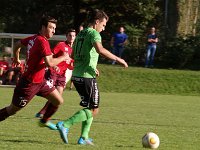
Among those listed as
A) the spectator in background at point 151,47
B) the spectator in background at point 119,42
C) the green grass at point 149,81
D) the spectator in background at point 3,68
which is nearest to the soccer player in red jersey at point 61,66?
the green grass at point 149,81

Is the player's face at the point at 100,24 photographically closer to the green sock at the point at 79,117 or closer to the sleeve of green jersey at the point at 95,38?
the sleeve of green jersey at the point at 95,38

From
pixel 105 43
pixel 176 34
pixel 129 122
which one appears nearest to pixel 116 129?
pixel 129 122

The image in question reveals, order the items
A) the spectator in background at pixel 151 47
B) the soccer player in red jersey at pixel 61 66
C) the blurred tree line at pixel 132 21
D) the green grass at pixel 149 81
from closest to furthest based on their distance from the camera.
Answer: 1. the soccer player in red jersey at pixel 61 66
2. the green grass at pixel 149 81
3. the spectator in background at pixel 151 47
4. the blurred tree line at pixel 132 21

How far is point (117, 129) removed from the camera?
1037 centimetres

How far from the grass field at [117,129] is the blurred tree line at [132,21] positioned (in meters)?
6.25

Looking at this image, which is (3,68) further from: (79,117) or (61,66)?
(79,117)

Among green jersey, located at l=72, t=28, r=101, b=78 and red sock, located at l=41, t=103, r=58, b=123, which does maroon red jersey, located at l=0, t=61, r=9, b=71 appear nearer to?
red sock, located at l=41, t=103, r=58, b=123

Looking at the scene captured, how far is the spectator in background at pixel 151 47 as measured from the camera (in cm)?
2591

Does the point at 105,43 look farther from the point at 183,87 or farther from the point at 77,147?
the point at 77,147

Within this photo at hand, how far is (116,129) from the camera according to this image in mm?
10359

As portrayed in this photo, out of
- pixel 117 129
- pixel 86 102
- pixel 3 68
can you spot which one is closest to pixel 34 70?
pixel 86 102

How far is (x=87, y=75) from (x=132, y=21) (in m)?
30.5

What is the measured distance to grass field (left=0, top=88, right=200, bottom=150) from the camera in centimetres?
830

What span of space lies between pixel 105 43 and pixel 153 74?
8138 millimetres
